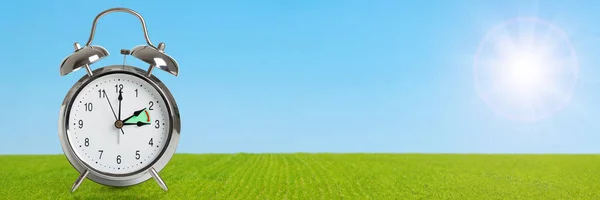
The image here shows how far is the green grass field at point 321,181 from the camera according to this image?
313 inches

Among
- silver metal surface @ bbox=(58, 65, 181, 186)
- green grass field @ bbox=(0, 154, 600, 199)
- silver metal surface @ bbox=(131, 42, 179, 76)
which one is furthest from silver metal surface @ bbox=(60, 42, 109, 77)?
green grass field @ bbox=(0, 154, 600, 199)

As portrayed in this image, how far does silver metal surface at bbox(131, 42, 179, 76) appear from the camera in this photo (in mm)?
6156

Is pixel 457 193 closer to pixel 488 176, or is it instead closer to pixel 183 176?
pixel 488 176

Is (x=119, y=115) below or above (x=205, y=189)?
above

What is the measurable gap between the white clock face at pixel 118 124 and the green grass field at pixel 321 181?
1027mm

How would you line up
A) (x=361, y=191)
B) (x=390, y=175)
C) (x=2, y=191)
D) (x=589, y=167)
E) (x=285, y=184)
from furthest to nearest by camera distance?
(x=589, y=167) < (x=390, y=175) < (x=285, y=184) < (x=361, y=191) < (x=2, y=191)

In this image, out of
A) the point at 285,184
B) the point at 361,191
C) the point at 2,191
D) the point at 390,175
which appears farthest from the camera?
the point at 390,175

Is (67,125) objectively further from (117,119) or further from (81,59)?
(81,59)

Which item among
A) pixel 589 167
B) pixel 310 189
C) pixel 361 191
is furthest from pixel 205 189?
pixel 589 167

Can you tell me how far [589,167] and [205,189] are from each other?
28.4ft

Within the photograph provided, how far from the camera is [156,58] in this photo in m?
6.19

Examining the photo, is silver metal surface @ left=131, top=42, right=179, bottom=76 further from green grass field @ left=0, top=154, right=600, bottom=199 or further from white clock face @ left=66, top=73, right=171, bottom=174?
green grass field @ left=0, top=154, right=600, bottom=199

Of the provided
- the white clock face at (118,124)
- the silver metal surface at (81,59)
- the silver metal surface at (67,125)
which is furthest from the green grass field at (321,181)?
the silver metal surface at (81,59)

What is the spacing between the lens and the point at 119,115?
603cm
